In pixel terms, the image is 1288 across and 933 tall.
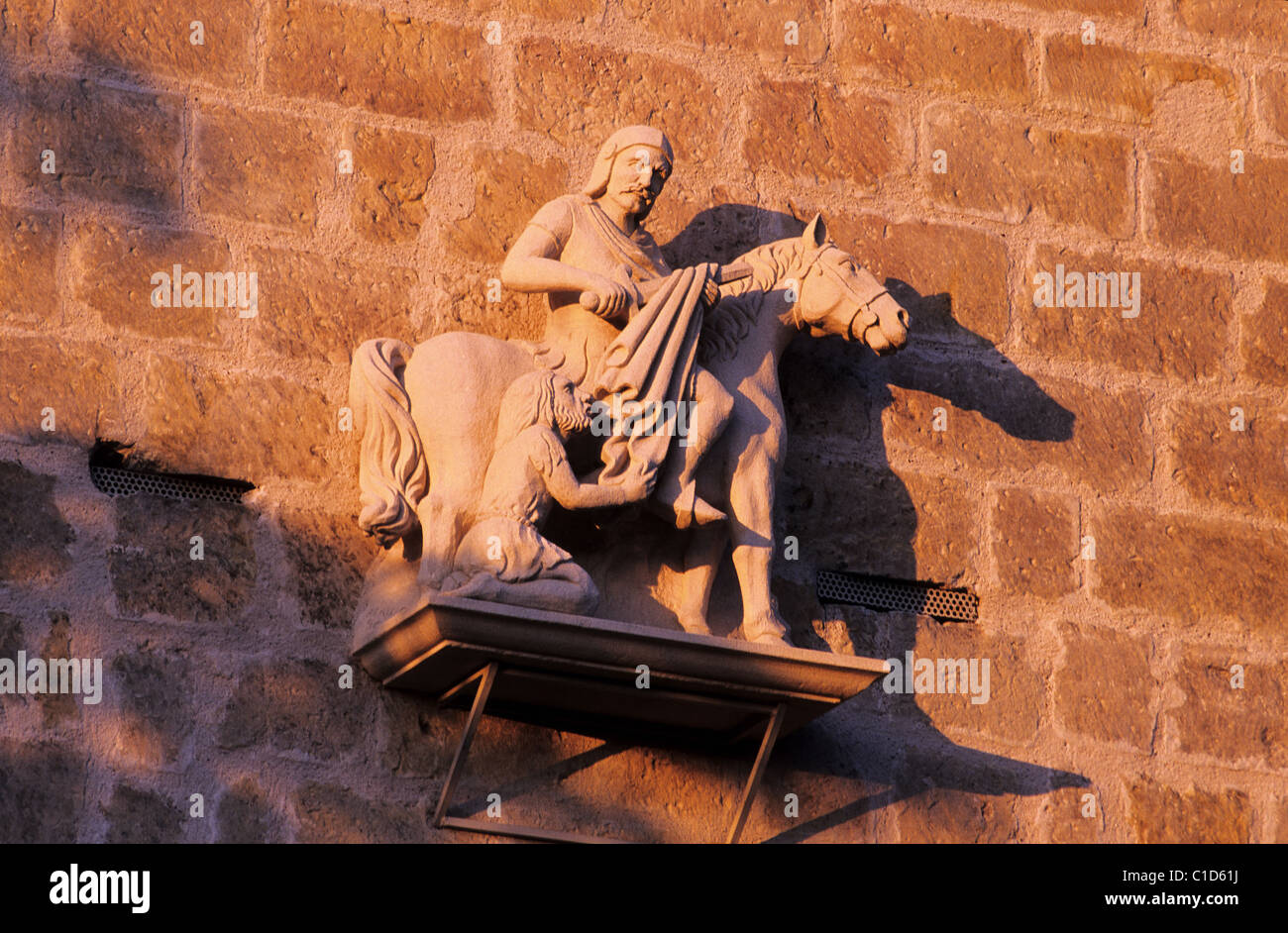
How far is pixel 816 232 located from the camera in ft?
13.8

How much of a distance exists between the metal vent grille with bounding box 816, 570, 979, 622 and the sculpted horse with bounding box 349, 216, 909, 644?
283 mm

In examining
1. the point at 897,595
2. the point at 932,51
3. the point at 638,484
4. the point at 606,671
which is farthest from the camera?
the point at 932,51

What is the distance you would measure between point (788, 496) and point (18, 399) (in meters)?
1.50

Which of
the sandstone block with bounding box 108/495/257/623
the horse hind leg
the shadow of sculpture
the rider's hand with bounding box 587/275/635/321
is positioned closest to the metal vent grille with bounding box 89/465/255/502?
the sandstone block with bounding box 108/495/257/623

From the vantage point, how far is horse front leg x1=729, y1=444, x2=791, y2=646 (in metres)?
3.93

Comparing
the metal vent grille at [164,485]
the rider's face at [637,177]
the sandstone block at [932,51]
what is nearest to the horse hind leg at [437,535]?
the metal vent grille at [164,485]

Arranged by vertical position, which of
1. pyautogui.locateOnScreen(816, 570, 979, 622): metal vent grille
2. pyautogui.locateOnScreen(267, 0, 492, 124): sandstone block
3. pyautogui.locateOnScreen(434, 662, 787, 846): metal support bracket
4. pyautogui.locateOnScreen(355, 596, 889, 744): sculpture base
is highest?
pyautogui.locateOnScreen(267, 0, 492, 124): sandstone block

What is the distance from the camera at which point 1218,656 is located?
4332mm

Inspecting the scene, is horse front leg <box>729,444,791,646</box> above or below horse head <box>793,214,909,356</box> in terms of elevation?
below

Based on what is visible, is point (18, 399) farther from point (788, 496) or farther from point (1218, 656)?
point (1218, 656)

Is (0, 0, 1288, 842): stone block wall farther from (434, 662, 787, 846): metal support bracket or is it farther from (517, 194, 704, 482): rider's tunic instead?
(517, 194, 704, 482): rider's tunic

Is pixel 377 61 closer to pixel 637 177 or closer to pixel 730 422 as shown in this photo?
pixel 637 177

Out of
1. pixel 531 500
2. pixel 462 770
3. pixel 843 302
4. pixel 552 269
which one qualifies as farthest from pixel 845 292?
pixel 462 770

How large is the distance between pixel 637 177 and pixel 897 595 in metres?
0.99
